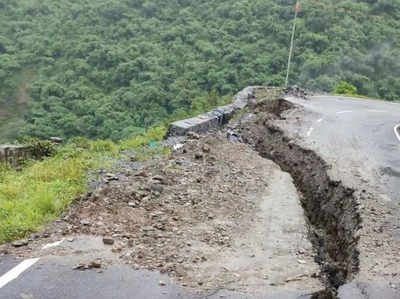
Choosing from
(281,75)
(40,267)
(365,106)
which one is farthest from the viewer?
(281,75)

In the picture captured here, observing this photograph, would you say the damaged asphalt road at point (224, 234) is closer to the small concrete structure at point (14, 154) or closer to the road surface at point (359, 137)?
the road surface at point (359, 137)

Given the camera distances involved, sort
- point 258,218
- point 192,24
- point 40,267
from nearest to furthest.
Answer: point 40,267 < point 258,218 < point 192,24

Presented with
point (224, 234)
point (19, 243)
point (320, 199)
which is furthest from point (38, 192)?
point (320, 199)

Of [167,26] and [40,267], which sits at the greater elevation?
[167,26]

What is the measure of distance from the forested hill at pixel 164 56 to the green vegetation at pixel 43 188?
1015 cm

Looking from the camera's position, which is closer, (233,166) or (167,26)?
(233,166)

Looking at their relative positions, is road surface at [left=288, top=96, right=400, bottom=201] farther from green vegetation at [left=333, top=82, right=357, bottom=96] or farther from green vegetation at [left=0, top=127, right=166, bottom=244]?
green vegetation at [left=333, top=82, right=357, bottom=96]

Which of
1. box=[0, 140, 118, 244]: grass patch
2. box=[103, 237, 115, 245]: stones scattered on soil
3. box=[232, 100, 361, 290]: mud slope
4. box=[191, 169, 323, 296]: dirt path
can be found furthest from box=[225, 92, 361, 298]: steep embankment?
box=[0, 140, 118, 244]: grass patch

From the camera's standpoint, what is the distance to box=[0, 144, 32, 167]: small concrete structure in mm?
8852

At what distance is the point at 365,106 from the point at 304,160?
963 cm

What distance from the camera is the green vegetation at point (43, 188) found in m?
5.16

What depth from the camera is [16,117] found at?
31.0 m

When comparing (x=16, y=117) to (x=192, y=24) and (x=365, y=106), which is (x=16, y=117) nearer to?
(x=192, y=24)

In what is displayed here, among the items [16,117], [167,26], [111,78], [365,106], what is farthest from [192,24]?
[365,106]
